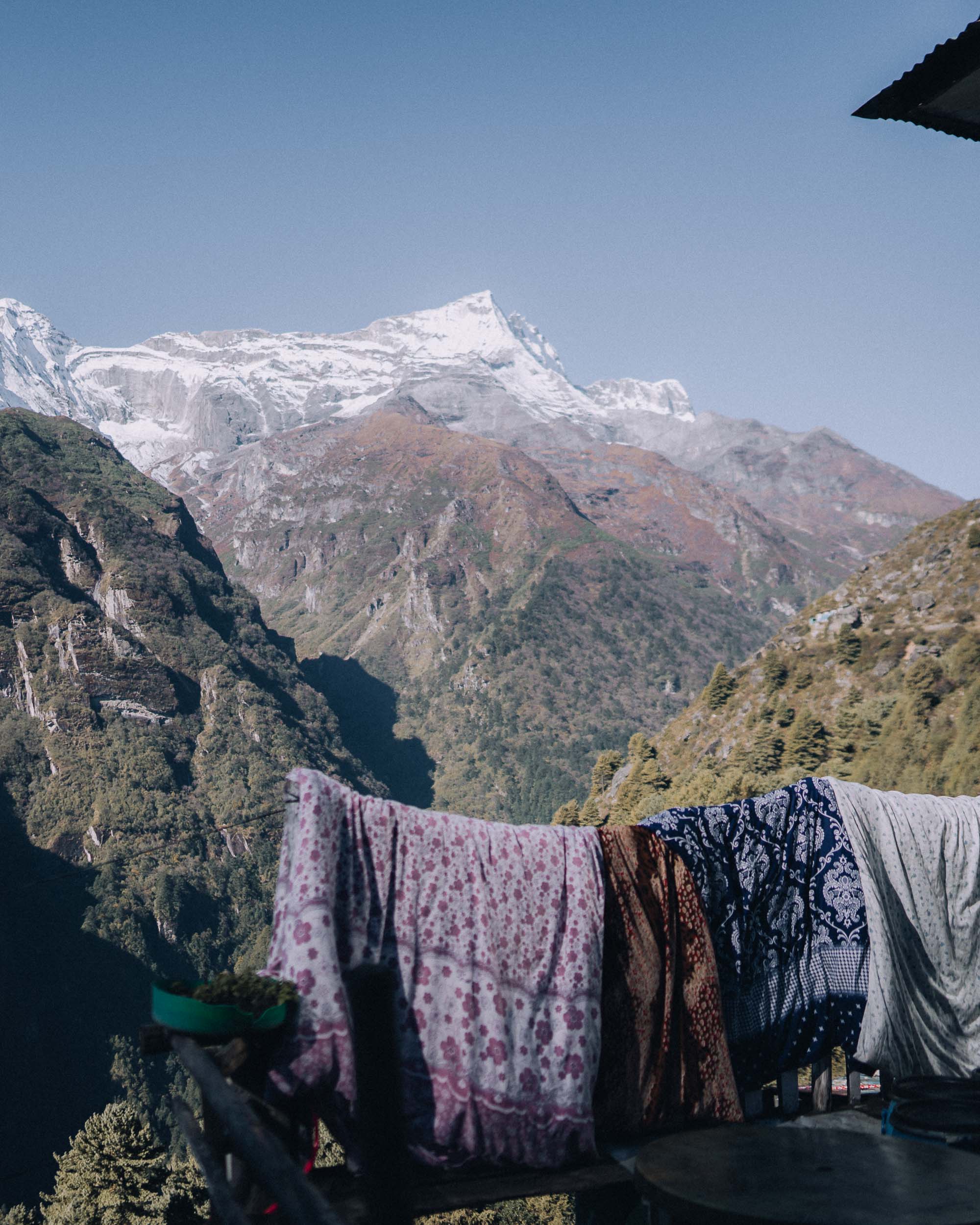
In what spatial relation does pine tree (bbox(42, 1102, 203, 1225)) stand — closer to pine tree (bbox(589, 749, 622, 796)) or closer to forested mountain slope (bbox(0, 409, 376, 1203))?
forested mountain slope (bbox(0, 409, 376, 1203))

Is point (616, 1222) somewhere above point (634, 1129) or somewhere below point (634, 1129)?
below

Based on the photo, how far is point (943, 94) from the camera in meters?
5.70

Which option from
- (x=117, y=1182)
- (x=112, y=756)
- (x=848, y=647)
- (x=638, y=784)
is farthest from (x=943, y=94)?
(x=112, y=756)

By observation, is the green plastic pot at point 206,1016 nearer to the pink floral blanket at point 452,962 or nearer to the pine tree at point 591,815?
the pink floral blanket at point 452,962

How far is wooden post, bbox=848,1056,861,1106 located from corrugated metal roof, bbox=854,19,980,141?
18.1 feet

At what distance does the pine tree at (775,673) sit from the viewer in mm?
53562

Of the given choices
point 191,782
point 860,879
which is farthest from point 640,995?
point 191,782

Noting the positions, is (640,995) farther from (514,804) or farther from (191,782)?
(514,804)

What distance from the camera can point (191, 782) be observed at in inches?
4857

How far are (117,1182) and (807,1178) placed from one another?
3085 centimetres

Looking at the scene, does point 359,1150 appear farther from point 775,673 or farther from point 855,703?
point 775,673

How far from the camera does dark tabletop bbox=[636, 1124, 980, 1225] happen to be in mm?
3020

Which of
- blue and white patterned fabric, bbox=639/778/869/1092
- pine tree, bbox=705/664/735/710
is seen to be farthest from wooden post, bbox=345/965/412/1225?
pine tree, bbox=705/664/735/710

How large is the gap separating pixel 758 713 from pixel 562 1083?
49.8 m
